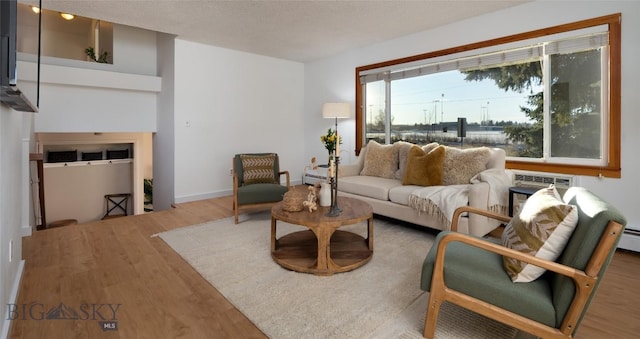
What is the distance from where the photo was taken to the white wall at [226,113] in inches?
195

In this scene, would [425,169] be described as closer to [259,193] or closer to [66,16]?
[259,193]

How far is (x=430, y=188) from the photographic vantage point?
3.32 meters

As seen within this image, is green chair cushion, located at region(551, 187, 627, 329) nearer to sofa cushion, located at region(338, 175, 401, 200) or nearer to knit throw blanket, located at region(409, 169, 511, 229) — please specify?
knit throw blanket, located at region(409, 169, 511, 229)

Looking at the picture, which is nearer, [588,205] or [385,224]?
[588,205]

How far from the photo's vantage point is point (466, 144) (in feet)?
14.0

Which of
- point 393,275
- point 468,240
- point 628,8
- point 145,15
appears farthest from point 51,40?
point 628,8

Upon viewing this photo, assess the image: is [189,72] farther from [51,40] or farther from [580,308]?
[580,308]

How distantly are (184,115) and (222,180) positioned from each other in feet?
4.10

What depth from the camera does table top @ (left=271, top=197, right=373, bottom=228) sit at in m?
2.39

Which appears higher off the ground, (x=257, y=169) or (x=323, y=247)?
(x=257, y=169)

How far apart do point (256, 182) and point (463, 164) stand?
2626 mm

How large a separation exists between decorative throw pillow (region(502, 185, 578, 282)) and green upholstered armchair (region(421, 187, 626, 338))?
0.03 metres

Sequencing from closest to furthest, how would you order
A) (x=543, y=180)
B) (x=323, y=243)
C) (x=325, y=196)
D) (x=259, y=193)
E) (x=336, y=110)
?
(x=323, y=243)
(x=325, y=196)
(x=543, y=180)
(x=259, y=193)
(x=336, y=110)

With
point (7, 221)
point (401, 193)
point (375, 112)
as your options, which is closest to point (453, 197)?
point (401, 193)
